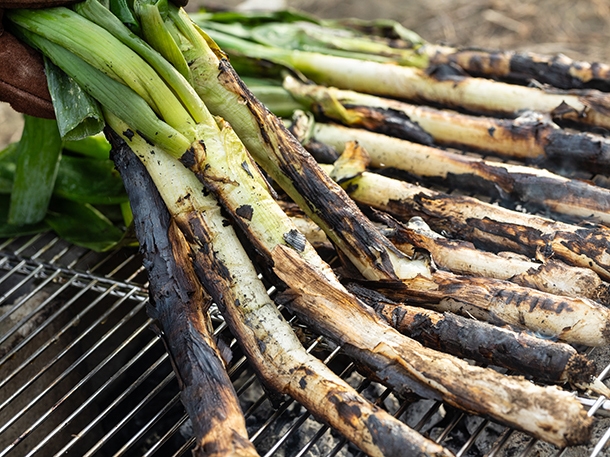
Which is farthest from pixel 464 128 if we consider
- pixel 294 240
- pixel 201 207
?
pixel 201 207

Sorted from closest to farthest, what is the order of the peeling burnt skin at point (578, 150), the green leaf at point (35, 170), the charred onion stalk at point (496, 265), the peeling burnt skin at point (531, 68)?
the charred onion stalk at point (496, 265), the peeling burnt skin at point (578, 150), the green leaf at point (35, 170), the peeling burnt skin at point (531, 68)

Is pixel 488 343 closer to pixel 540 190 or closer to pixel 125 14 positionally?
pixel 540 190

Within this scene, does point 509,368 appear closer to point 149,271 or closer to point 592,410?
point 592,410

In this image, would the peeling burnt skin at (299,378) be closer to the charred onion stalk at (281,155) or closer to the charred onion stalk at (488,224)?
the charred onion stalk at (281,155)

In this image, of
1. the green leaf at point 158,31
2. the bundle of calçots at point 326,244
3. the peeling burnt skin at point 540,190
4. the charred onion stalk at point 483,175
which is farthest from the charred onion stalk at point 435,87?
the green leaf at point 158,31

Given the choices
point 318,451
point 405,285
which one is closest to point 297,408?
point 318,451

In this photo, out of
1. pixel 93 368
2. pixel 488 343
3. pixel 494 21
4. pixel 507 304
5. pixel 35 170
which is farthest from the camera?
pixel 494 21

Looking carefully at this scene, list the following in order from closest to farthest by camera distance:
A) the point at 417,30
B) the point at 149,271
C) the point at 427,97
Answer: the point at 149,271 < the point at 427,97 < the point at 417,30
